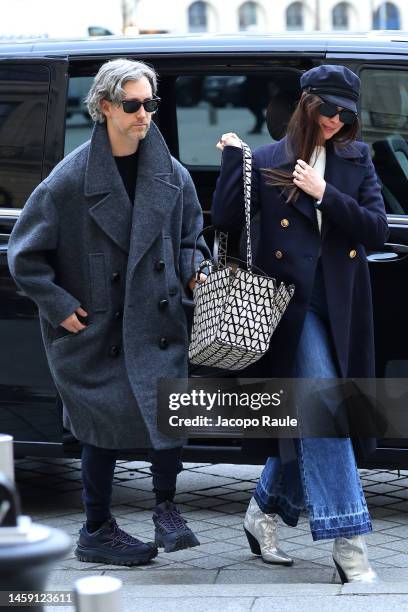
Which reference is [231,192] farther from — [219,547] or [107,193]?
[219,547]

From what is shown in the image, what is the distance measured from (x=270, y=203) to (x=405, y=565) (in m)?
1.34

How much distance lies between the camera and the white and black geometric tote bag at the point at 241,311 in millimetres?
4309

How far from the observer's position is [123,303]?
15.3 ft

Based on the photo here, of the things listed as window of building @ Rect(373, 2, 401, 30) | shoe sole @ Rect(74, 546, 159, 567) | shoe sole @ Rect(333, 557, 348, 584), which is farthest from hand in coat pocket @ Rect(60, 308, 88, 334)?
window of building @ Rect(373, 2, 401, 30)

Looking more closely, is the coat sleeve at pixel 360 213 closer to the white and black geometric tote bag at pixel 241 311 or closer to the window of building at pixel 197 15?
the white and black geometric tote bag at pixel 241 311

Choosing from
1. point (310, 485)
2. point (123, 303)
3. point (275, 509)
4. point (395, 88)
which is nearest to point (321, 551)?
point (275, 509)

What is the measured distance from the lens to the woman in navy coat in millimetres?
4410

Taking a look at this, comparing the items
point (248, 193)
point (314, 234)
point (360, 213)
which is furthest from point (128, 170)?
point (360, 213)

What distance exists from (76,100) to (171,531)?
1.86 metres

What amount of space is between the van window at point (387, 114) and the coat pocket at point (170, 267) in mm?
1032

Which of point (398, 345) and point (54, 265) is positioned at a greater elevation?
point (54, 265)

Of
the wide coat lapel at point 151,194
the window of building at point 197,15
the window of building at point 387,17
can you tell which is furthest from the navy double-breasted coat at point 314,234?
the window of building at point 197,15

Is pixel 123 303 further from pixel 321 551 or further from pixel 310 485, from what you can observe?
pixel 321 551

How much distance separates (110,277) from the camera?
15.3ft
